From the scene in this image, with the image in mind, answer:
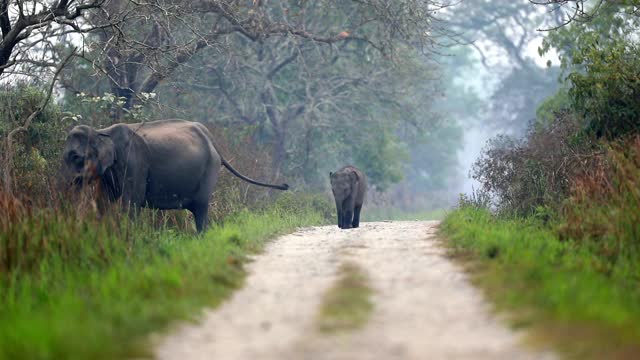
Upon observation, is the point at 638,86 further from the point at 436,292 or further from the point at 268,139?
the point at 268,139

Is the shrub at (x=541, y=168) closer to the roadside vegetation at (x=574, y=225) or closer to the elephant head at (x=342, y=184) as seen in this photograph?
the roadside vegetation at (x=574, y=225)

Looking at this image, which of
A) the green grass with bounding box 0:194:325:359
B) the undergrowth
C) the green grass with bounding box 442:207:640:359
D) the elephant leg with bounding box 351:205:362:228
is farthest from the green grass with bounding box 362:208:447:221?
the green grass with bounding box 0:194:325:359

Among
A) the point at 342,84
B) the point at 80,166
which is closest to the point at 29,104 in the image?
the point at 80,166

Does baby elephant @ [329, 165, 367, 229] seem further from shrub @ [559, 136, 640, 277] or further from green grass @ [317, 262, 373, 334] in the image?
green grass @ [317, 262, 373, 334]

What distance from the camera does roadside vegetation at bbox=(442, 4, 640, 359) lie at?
25.0 feet

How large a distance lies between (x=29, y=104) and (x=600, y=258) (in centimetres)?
1072

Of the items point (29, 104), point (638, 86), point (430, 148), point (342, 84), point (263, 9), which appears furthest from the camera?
point (430, 148)

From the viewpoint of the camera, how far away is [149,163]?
1595cm

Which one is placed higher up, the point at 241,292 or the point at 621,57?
the point at 621,57

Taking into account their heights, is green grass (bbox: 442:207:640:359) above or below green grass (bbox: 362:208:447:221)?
below

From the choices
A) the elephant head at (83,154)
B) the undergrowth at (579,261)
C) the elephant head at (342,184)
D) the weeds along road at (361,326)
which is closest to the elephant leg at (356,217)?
the elephant head at (342,184)

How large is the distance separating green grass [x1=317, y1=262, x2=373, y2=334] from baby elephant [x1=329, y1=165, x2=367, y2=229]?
37.1ft

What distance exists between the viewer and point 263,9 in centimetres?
2452

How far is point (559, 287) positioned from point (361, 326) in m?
2.15
